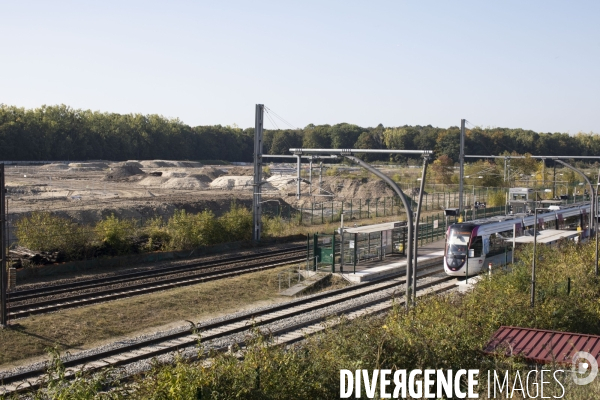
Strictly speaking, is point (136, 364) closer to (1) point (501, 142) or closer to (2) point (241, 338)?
(2) point (241, 338)

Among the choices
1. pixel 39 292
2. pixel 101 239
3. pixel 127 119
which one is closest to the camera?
pixel 39 292

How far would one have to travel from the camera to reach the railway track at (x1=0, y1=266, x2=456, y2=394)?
16609 mm

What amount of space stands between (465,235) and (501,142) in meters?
80.6

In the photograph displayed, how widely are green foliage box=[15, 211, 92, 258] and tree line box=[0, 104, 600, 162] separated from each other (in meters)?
70.0

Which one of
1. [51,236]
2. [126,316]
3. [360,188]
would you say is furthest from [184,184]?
[126,316]

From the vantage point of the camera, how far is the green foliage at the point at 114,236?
34.0 meters

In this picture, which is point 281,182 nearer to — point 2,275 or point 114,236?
point 114,236

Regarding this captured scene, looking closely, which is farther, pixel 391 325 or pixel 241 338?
pixel 241 338

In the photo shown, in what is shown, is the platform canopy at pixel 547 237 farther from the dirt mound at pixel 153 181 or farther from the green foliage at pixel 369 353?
the dirt mound at pixel 153 181

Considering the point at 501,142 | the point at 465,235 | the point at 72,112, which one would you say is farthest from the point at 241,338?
the point at 72,112

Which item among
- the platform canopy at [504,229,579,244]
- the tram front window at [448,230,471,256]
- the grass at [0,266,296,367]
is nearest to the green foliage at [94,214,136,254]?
the grass at [0,266,296,367]

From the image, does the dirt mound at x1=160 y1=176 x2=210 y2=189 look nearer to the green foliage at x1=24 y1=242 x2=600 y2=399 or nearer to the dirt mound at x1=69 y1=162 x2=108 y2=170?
the dirt mound at x1=69 y1=162 x2=108 y2=170

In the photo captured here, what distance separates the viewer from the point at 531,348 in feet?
42.4

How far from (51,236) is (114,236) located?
329 centimetres
